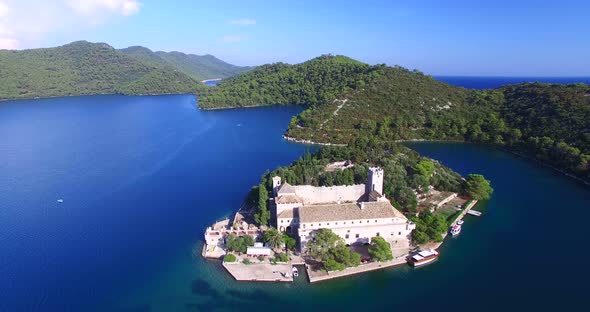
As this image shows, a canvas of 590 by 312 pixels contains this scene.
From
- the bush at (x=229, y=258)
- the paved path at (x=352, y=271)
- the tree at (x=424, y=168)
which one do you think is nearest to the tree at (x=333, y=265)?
the paved path at (x=352, y=271)

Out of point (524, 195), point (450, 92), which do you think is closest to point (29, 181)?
point (524, 195)

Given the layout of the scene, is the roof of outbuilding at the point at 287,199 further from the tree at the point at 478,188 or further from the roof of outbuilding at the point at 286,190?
the tree at the point at 478,188

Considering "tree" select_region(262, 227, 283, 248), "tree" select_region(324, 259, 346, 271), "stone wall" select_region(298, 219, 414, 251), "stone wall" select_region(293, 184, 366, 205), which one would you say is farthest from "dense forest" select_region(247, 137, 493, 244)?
"tree" select_region(324, 259, 346, 271)

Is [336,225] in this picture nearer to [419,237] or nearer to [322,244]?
[322,244]

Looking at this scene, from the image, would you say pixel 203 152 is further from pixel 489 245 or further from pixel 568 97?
pixel 568 97

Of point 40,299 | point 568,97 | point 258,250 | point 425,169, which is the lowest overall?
point 40,299

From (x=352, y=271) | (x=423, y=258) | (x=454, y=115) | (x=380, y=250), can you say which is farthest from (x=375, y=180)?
(x=454, y=115)
